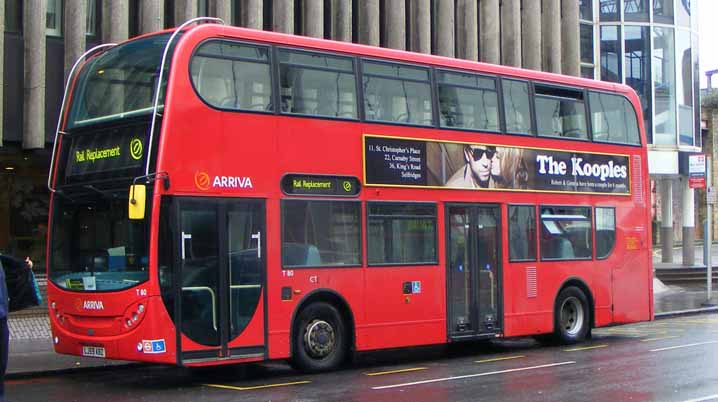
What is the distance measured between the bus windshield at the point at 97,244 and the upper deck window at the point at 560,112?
7.95 meters

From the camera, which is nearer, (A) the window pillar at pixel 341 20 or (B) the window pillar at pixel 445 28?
(A) the window pillar at pixel 341 20

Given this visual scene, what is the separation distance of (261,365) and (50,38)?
28.9ft

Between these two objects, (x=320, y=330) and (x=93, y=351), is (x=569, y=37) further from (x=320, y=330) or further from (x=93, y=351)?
(x=93, y=351)

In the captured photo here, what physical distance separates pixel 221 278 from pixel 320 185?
2194mm

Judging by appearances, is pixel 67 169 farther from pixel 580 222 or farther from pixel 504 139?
pixel 580 222

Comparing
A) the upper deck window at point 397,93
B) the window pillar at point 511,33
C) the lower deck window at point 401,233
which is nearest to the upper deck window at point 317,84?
the upper deck window at point 397,93

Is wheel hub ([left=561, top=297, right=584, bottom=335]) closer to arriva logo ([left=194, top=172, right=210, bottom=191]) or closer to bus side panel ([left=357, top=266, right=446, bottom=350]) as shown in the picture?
bus side panel ([left=357, top=266, right=446, bottom=350])

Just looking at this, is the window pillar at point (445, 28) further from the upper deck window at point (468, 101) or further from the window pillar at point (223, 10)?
the upper deck window at point (468, 101)

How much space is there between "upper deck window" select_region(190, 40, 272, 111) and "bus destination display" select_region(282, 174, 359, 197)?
1.09 m

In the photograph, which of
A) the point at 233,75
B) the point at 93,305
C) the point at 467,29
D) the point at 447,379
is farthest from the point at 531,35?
the point at 93,305

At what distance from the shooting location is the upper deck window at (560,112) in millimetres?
17625

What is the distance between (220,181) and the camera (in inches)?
516

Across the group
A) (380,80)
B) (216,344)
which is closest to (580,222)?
(380,80)

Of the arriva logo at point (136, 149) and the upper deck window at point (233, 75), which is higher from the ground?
Result: the upper deck window at point (233, 75)
